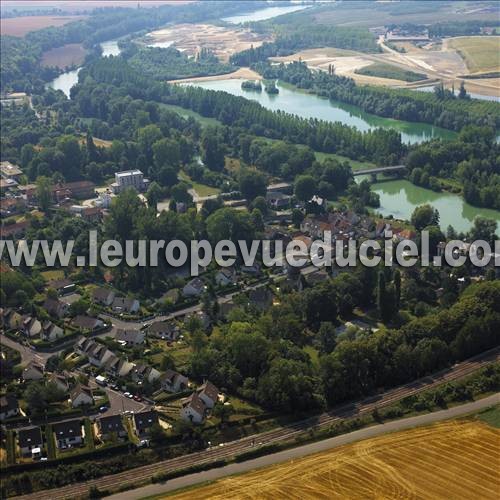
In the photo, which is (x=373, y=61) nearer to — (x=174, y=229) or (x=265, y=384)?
(x=174, y=229)

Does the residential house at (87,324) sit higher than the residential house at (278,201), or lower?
lower

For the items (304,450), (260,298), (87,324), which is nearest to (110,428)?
(304,450)

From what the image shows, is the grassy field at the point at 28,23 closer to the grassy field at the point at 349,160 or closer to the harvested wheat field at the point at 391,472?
the grassy field at the point at 349,160

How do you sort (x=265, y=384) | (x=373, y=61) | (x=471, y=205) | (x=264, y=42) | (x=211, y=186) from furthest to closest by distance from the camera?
A: (x=264, y=42)
(x=373, y=61)
(x=211, y=186)
(x=471, y=205)
(x=265, y=384)

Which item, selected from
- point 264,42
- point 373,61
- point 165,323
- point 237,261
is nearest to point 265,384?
point 165,323

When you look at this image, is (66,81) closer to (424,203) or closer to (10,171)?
(10,171)

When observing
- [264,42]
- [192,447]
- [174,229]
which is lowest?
[192,447]

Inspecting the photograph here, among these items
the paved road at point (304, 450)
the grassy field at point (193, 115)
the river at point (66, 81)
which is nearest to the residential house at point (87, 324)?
the paved road at point (304, 450)
